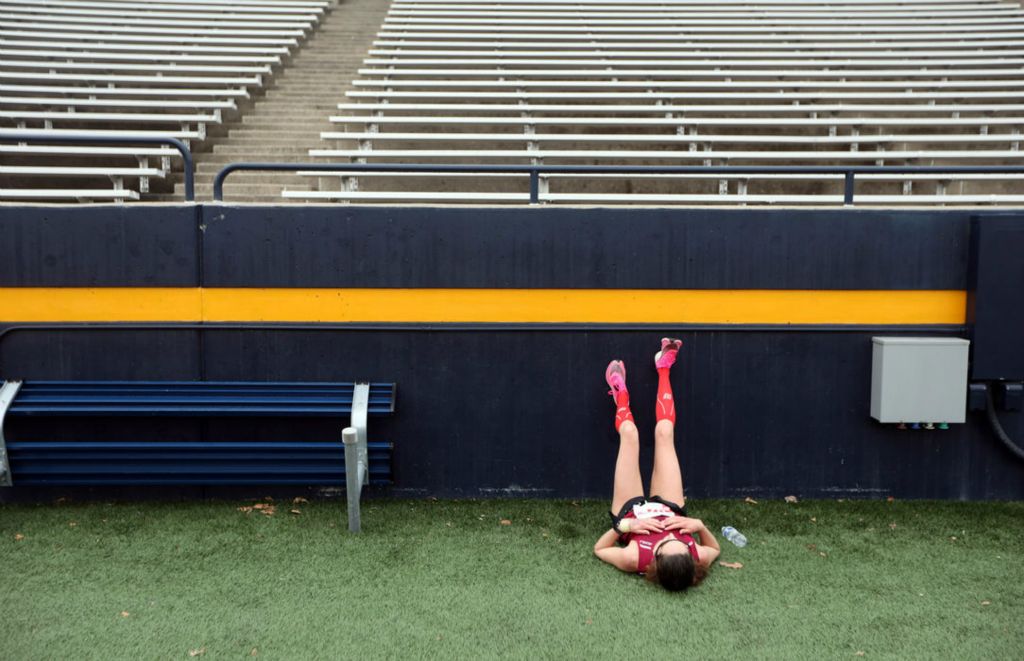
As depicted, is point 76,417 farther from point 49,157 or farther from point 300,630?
point 49,157

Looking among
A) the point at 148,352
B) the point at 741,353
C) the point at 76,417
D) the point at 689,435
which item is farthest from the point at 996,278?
the point at 76,417

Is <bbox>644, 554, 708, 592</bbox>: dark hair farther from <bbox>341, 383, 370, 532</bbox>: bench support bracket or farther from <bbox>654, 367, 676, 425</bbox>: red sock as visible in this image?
<bbox>341, 383, 370, 532</bbox>: bench support bracket

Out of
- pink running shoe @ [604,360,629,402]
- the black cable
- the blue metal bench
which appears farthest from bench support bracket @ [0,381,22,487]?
the black cable

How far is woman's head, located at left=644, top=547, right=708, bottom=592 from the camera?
3814 millimetres

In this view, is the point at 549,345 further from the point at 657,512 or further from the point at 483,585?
the point at 483,585

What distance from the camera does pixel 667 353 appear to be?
192 inches

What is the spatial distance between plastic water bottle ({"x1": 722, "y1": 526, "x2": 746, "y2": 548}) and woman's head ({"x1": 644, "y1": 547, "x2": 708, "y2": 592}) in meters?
0.58

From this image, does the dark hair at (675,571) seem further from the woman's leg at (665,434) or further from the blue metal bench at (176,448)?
the blue metal bench at (176,448)

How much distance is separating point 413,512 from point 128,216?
246 centimetres

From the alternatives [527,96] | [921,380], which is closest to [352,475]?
[921,380]

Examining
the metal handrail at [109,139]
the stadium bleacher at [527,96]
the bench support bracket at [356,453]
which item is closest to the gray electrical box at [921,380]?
the stadium bleacher at [527,96]

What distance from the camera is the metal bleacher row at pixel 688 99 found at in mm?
7895

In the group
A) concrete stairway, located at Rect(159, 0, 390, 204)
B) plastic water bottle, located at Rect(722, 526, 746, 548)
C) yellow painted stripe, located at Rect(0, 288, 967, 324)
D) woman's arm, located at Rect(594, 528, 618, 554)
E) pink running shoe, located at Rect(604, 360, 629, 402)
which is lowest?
plastic water bottle, located at Rect(722, 526, 746, 548)

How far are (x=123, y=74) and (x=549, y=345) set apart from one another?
739 centimetres
